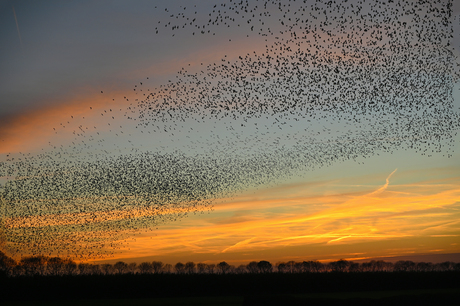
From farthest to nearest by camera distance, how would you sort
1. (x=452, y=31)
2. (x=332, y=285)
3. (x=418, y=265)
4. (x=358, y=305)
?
1. (x=418, y=265)
2. (x=332, y=285)
3. (x=358, y=305)
4. (x=452, y=31)

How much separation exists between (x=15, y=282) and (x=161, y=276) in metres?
19.0

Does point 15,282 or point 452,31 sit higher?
point 452,31

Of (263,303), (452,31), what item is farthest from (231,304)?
(452,31)

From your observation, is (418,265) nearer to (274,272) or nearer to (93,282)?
(274,272)

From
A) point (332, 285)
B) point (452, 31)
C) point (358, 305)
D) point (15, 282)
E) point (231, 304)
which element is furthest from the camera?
point (332, 285)

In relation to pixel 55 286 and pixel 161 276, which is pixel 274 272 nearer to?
pixel 161 276

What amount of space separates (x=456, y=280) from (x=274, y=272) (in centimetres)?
2583

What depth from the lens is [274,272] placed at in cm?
6219

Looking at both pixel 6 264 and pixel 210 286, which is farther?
pixel 6 264

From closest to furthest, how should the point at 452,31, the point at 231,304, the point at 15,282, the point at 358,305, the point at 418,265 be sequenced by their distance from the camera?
the point at 452,31
the point at 358,305
the point at 231,304
the point at 15,282
the point at 418,265

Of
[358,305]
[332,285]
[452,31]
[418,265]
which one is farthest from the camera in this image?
[418,265]

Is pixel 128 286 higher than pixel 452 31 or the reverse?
the reverse

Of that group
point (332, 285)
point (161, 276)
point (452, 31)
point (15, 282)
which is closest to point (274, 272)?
point (332, 285)

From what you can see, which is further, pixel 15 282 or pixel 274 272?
pixel 274 272
